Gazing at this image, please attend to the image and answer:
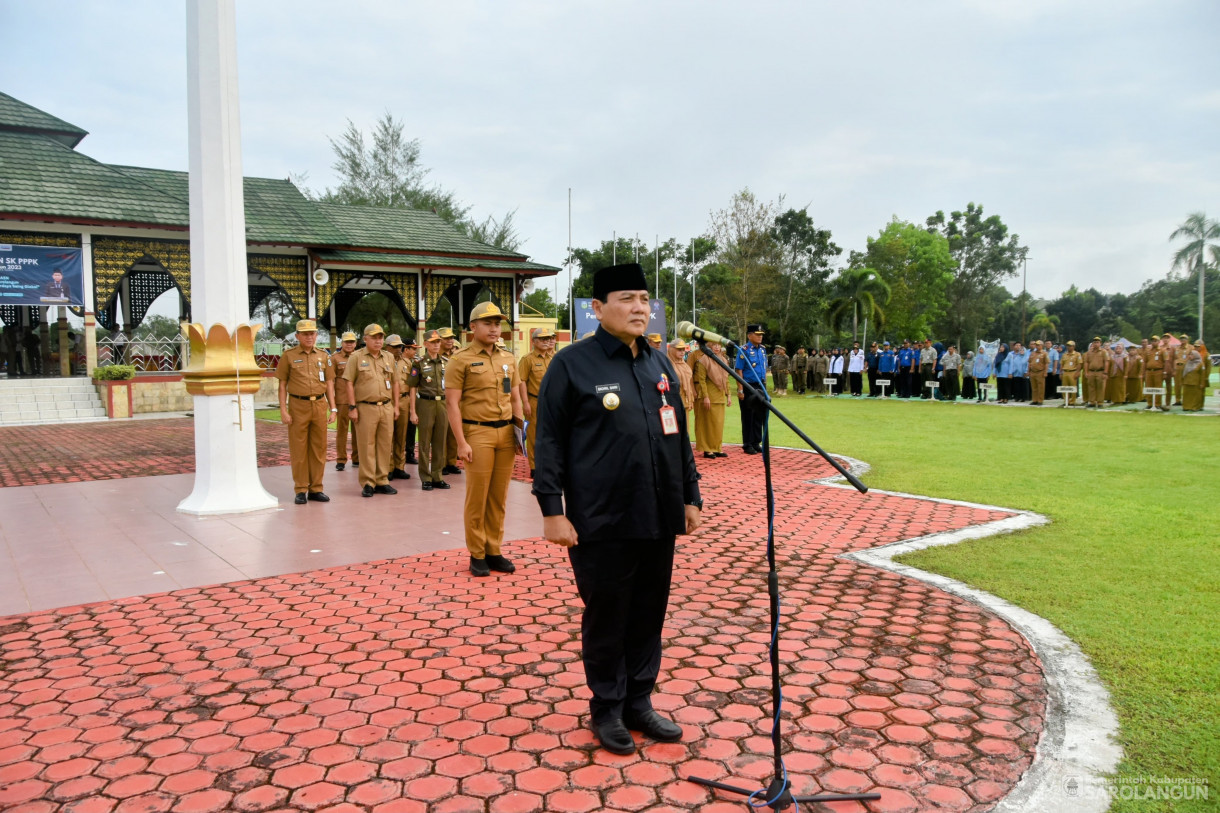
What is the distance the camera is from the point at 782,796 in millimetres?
2572

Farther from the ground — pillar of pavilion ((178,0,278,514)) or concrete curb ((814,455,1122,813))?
pillar of pavilion ((178,0,278,514))

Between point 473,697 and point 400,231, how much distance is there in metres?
25.3

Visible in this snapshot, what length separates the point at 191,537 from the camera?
22.1 feet

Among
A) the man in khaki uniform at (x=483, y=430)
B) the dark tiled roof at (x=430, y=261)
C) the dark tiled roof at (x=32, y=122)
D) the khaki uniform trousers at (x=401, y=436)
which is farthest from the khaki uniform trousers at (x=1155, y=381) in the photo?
the dark tiled roof at (x=32, y=122)

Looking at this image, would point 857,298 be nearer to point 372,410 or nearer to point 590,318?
point 590,318

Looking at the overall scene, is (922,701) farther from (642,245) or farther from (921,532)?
(642,245)

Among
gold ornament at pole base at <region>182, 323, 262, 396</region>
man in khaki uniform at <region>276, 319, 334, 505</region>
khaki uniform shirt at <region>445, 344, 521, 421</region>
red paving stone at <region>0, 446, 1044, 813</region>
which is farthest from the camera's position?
man in khaki uniform at <region>276, 319, 334, 505</region>

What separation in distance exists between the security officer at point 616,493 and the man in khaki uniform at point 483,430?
261cm

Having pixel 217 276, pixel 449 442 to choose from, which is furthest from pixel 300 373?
pixel 449 442

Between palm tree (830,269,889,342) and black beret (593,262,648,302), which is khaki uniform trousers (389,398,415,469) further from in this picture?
palm tree (830,269,889,342)

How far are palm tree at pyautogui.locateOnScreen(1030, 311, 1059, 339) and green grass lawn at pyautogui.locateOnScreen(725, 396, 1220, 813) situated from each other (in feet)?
190

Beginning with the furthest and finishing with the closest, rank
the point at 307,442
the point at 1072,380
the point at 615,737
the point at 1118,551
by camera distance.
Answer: the point at 1072,380
the point at 307,442
the point at 1118,551
the point at 615,737

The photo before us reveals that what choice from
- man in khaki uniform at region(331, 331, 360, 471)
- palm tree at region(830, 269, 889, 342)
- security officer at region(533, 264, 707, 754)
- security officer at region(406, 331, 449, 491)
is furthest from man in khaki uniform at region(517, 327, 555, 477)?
palm tree at region(830, 269, 889, 342)

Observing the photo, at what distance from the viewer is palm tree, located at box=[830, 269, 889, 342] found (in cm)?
4144
